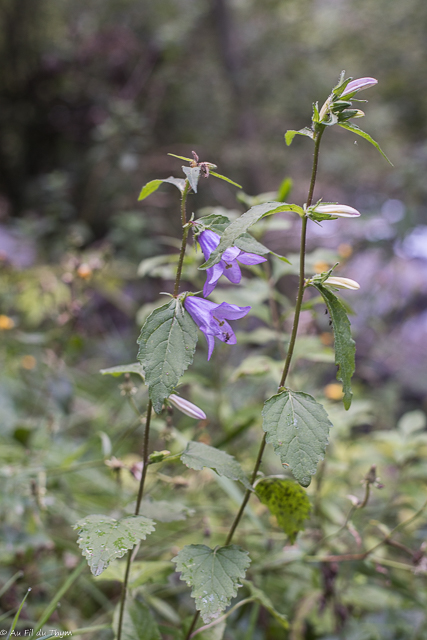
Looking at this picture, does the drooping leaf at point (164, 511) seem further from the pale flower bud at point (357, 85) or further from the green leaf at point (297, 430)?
the pale flower bud at point (357, 85)

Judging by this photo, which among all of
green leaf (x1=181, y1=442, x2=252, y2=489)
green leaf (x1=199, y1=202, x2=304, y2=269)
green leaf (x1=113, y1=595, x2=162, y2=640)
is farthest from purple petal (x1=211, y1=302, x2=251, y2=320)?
green leaf (x1=113, y1=595, x2=162, y2=640)

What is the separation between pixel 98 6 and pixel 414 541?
5810mm

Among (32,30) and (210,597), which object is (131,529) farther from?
(32,30)

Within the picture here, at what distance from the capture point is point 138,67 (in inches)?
181

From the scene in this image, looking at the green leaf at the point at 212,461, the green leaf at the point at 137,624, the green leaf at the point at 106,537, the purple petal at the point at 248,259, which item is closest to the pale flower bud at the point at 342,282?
the purple petal at the point at 248,259

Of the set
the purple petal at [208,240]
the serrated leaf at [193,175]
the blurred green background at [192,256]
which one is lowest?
the blurred green background at [192,256]

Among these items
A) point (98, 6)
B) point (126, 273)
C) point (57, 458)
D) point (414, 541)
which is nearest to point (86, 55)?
point (98, 6)

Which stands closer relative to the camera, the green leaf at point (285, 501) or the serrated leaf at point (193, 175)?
the serrated leaf at point (193, 175)

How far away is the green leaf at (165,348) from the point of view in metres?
0.63

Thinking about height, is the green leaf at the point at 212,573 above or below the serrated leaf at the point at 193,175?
below

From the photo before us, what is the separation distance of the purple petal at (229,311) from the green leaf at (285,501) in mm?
330

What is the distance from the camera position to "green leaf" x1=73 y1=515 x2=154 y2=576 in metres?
0.62

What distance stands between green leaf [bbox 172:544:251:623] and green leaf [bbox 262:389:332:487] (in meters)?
0.22

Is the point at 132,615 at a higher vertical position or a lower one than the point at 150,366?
lower
